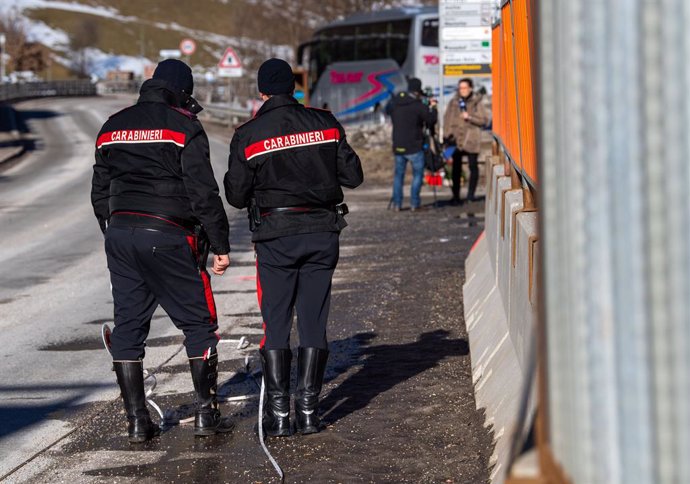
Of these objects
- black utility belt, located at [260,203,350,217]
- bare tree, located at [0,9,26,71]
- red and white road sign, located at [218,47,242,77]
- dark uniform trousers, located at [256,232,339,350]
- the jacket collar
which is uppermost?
bare tree, located at [0,9,26,71]

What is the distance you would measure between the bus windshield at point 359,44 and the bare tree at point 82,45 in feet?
352

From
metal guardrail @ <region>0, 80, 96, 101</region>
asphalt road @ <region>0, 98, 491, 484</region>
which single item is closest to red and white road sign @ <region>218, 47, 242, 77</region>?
asphalt road @ <region>0, 98, 491, 484</region>

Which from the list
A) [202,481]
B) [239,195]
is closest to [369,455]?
[202,481]

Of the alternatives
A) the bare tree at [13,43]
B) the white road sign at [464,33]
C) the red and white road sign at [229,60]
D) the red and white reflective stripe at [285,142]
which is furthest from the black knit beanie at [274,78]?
the bare tree at [13,43]

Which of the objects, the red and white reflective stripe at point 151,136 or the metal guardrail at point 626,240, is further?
the red and white reflective stripe at point 151,136

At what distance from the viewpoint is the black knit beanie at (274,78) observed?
6.23 m

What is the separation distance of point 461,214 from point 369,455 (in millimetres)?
12298

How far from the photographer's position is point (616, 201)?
2254 mm

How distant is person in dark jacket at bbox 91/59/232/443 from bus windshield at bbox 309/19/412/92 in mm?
33817

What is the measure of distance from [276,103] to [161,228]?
84 cm

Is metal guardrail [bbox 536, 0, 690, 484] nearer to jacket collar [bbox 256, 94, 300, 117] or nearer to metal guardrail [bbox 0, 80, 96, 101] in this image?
jacket collar [bbox 256, 94, 300, 117]

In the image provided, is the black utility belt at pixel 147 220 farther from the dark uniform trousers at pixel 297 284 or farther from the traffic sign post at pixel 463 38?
the traffic sign post at pixel 463 38

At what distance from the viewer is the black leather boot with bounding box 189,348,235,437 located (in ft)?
20.4

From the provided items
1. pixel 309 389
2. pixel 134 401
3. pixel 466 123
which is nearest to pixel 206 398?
pixel 134 401
